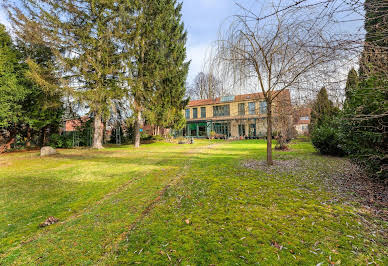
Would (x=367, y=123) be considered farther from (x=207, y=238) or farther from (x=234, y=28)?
(x=207, y=238)

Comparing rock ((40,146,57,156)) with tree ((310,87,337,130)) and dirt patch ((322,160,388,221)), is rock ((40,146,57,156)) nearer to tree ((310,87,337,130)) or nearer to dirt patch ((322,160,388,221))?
dirt patch ((322,160,388,221))

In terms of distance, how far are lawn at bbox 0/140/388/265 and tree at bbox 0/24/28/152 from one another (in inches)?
379

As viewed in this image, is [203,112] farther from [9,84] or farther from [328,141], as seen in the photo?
[9,84]

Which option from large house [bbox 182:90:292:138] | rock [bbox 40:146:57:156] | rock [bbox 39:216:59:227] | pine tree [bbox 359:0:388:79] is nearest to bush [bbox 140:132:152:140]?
large house [bbox 182:90:292:138]

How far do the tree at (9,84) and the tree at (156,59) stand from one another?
23.2ft

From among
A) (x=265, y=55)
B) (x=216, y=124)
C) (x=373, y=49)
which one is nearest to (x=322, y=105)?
(x=265, y=55)

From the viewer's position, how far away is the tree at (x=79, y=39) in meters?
12.5

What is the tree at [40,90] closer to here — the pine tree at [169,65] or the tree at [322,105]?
the pine tree at [169,65]

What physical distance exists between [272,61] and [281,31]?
42.3 inches

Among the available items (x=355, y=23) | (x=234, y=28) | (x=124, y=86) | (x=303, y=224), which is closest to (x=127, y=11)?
(x=124, y=86)

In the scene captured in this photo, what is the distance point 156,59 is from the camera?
646 inches

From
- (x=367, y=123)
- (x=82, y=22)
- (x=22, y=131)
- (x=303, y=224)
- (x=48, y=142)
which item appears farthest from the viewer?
(x=48, y=142)

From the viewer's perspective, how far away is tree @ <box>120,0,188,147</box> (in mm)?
15125

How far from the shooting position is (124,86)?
15094mm
